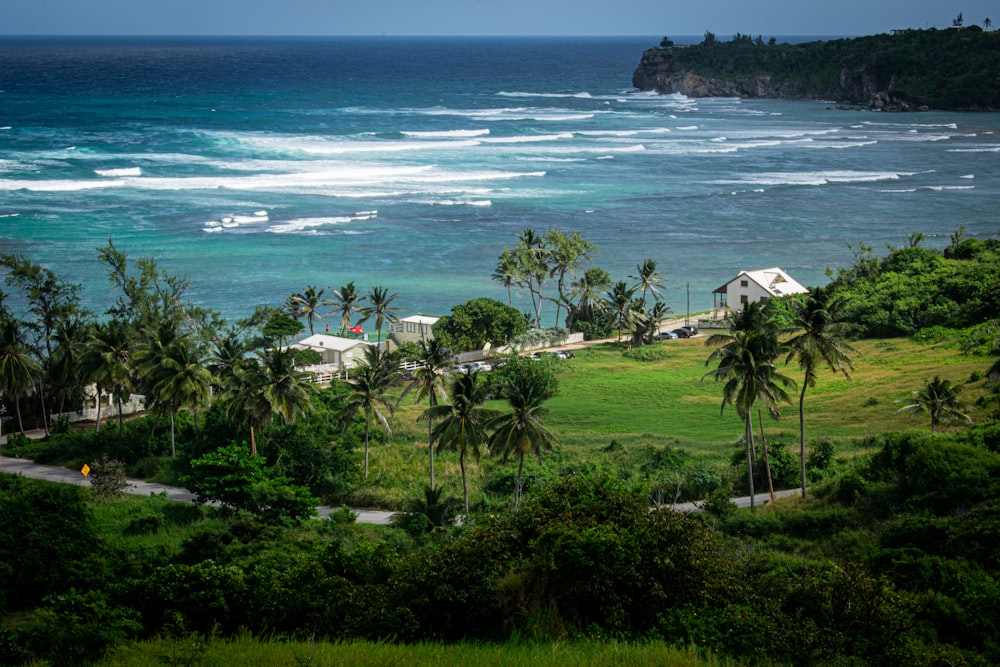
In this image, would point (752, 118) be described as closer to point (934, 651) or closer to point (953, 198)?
point (953, 198)

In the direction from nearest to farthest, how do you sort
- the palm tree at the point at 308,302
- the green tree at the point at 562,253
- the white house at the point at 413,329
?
the palm tree at the point at 308,302
the white house at the point at 413,329
the green tree at the point at 562,253

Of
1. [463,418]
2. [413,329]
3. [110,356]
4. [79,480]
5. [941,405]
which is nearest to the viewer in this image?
[463,418]

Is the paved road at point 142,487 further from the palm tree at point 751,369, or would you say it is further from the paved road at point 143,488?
the palm tree at point 751,369

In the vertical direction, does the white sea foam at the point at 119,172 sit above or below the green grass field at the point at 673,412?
above

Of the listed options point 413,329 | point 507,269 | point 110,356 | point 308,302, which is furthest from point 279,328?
point 507,269

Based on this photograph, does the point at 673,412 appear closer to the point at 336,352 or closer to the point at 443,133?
the point at 336,352

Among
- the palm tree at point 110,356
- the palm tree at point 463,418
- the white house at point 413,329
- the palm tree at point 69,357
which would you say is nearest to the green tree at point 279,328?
the white house at point 413,329

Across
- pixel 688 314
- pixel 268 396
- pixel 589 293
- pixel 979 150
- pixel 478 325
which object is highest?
pixel 979 150
